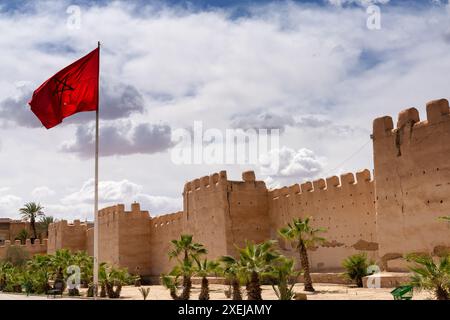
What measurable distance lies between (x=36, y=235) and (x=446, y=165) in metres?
49.7

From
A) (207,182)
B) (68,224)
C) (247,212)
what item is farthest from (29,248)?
(247,212)

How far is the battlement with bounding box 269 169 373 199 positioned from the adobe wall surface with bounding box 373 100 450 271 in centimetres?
238

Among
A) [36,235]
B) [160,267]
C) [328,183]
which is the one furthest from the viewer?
[36,235]

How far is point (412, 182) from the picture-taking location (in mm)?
18266

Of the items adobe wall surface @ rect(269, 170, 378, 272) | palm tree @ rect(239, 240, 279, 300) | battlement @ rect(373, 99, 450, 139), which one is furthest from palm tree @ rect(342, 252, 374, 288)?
palm tree @ rect(239, 240, 279, 300)

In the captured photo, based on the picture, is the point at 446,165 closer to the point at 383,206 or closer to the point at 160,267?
the point at 383,206

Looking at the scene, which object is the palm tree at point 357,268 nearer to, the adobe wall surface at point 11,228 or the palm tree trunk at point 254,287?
the palm tree trunk at point 254,287

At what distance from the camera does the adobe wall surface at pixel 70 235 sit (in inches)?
1714

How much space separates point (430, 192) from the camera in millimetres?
17609

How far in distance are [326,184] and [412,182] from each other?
5805mm

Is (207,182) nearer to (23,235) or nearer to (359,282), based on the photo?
(359,282)

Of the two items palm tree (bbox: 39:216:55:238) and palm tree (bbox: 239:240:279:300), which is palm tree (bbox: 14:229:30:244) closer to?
palm tree (bbox: 39:216:55:238)

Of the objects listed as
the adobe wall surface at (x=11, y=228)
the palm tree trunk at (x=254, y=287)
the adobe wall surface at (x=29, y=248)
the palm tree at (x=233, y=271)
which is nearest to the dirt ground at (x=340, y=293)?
the palm tree at (x=233, y=271)
